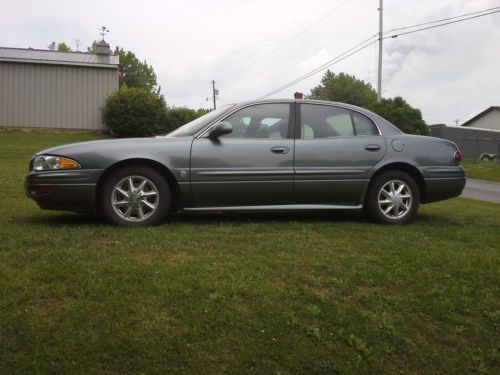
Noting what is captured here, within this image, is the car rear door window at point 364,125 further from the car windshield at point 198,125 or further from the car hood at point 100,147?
the car hood at point 100,147

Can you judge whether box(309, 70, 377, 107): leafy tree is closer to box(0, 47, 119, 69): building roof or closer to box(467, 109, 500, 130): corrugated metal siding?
box(467, 109, 500, 130): corrugated metal siding

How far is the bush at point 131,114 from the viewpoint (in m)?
24.0

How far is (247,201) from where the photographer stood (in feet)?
19.1

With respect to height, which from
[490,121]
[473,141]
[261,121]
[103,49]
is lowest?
[261,121]

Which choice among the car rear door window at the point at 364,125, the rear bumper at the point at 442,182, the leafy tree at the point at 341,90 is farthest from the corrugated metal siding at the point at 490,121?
the car rear door window at the point at 364,125

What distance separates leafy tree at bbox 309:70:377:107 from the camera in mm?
79456

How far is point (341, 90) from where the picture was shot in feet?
260

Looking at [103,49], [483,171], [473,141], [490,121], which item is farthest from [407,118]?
[490,121]

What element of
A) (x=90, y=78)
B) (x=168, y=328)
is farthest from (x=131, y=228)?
(x=90, y=78)

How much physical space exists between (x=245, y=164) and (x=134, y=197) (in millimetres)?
1159

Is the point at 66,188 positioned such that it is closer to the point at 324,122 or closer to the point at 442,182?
the point at 324,122

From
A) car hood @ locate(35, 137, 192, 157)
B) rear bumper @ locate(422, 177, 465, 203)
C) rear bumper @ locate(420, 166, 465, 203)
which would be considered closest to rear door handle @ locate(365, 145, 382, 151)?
rear bumper @ locate(420, 166, 465, 203)

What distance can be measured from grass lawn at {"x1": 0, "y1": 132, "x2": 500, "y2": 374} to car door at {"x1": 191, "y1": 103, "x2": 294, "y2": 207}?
0.46 meters

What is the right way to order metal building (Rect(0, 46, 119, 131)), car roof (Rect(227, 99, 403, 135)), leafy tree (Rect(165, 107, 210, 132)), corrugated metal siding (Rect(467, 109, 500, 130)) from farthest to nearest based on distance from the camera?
corrugated metal siding (Rect(467, 109, 500, 130)) < leafy tree (Rect(165, 107, 210, 132)) < metal building (Rect(0, 46, 119, 131)) < car roof (Rect(227, 99, 403, 135))
